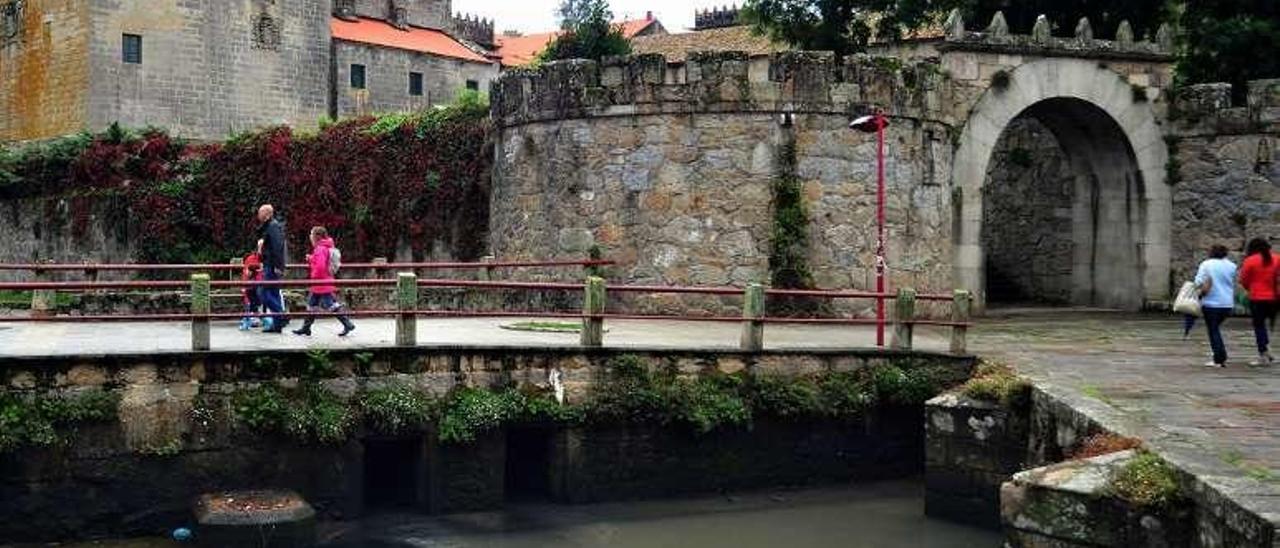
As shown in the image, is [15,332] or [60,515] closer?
[60,515]

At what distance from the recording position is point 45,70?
4406 cm

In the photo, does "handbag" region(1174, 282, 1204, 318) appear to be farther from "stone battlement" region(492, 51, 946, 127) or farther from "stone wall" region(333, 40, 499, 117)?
"stone wall" region(333, 40, 499, 117)

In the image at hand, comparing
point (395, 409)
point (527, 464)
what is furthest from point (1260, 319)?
point (395, 409)

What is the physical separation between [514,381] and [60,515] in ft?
14.1

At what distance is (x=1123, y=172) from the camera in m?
22.8

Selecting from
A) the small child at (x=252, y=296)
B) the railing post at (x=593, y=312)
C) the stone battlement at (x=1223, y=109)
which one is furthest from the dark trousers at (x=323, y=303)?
the stone battlement at (x=1223, y=109)

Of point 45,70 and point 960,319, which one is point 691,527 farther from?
point 45,70

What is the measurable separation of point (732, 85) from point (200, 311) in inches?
335

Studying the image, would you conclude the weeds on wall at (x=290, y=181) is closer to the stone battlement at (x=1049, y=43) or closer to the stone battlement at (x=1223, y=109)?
the stone battlement at (x=1049, y=43)

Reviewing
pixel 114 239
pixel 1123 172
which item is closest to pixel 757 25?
pixel 1123 172

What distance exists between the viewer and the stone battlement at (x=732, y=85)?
18.2 meters

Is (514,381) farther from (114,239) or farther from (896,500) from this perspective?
(114,239)

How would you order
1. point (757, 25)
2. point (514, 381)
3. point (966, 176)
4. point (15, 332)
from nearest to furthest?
point (514, 381) → point (15, 332) → point (966, 176) → point (757, 25)

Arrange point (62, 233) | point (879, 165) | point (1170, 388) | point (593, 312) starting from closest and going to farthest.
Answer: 1. point (1170, 388)
2. point (593, 312)
3. point (879, 165)
4. point (62, 233)
